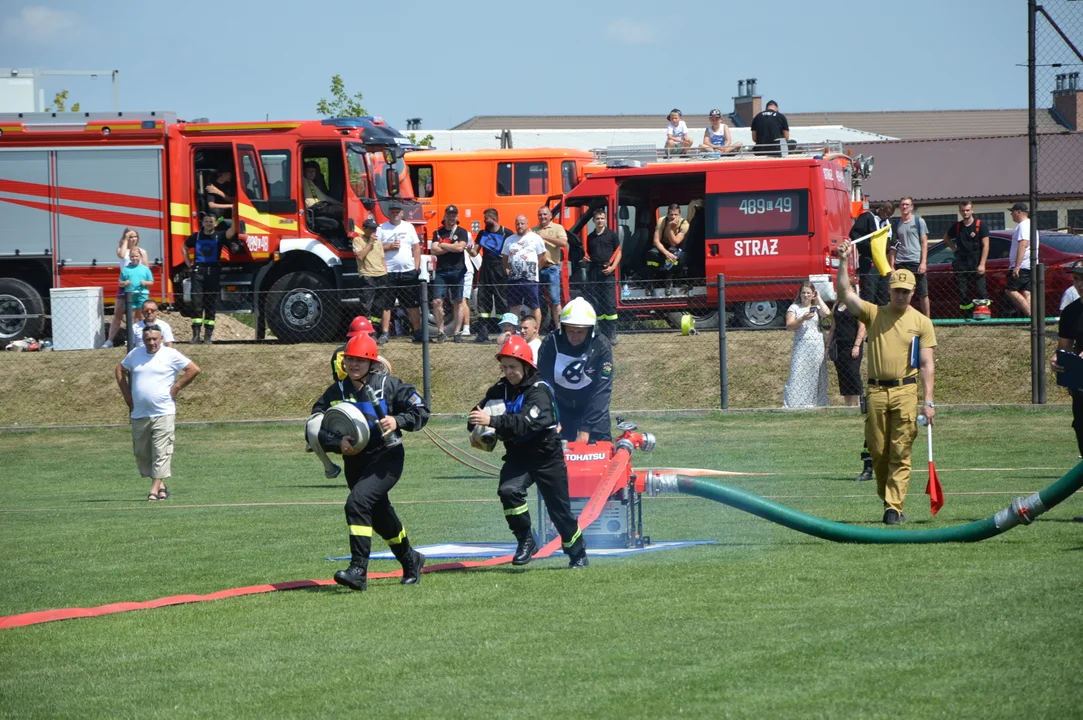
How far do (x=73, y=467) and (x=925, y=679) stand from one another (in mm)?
14496

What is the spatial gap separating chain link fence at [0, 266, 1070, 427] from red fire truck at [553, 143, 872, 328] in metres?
0.06

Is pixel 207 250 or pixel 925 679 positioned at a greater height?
pixel 207 250

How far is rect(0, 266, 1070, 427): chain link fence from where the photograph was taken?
21.1 m

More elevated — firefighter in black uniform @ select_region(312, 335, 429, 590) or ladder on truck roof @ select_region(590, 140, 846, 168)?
ladder on truck roof @ select_region(590, 140, 846, 168)

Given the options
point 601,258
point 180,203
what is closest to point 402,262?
point 601,258

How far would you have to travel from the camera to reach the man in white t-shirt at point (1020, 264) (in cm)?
2114

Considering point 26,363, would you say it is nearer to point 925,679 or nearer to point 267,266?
point 267,266

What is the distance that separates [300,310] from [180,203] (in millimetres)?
3044

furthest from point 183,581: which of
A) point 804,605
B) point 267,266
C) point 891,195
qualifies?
point 891,195

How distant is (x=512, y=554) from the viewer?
10.6 meters

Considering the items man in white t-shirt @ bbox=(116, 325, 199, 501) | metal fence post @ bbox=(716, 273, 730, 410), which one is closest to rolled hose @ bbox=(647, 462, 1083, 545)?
man in white t-shirt @ bbox=(116, 325, 199, 501)

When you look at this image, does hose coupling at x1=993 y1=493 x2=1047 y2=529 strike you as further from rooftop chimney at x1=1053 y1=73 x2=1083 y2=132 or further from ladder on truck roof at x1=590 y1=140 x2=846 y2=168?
rooftop chimney at x1=1053 y1=73 x2=1083 y2=132

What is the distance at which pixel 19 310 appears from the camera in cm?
2452

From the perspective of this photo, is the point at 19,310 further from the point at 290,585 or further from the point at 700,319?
the point at 290,585
